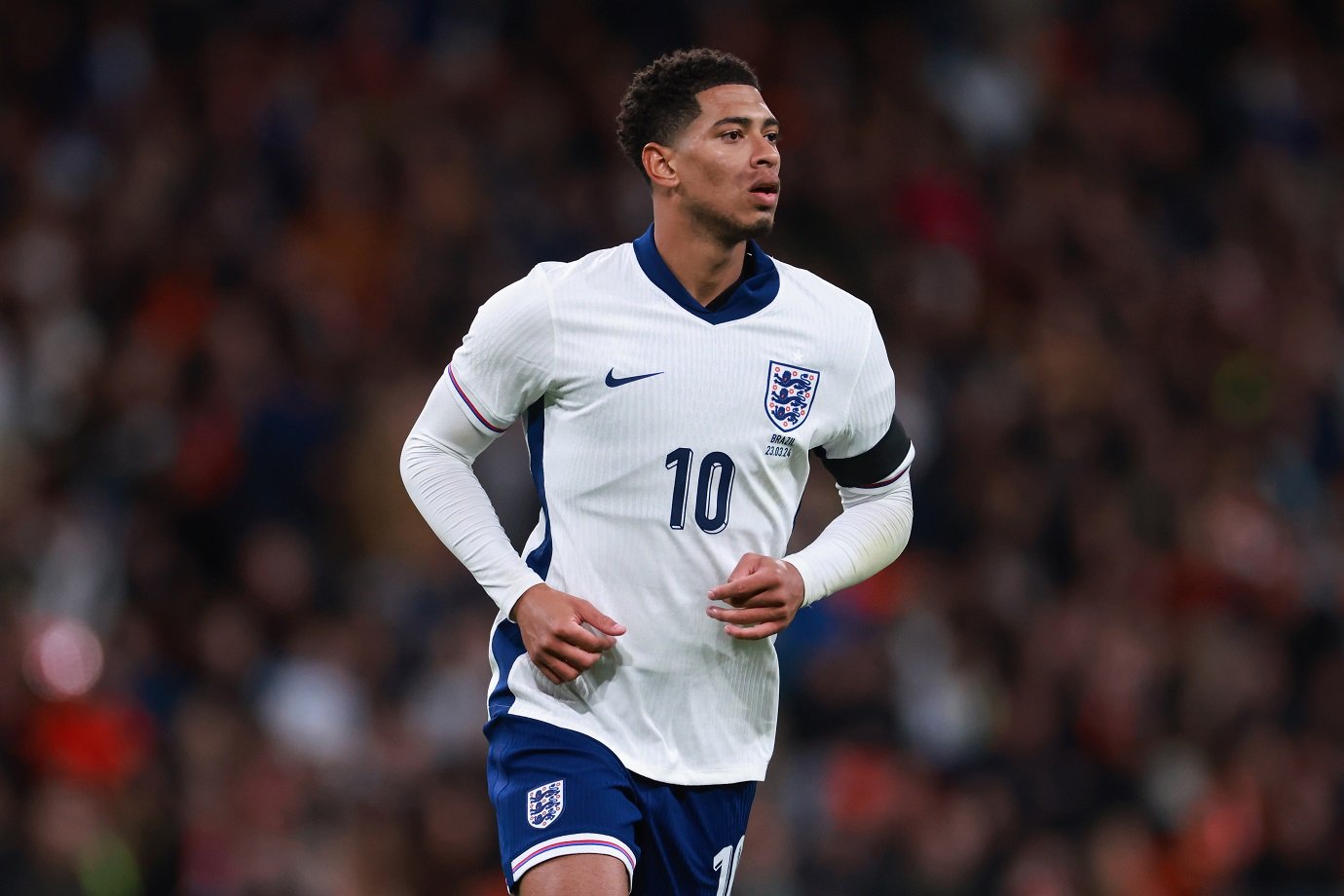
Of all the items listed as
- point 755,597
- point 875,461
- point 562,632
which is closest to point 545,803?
point 562,632

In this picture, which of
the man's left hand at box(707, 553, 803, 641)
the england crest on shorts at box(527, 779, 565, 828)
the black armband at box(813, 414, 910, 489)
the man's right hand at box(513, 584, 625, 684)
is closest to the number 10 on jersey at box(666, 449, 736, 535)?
the man's left hand at box(707, 553, 803, 641)

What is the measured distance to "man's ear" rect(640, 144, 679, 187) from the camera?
4.58 meters

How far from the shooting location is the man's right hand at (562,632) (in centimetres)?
418

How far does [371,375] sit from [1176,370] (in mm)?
5002

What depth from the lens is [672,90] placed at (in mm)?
4602

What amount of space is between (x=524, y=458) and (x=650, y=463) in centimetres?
575

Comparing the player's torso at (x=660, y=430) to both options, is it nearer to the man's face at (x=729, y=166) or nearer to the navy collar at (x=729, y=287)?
the navy collar at (x=729, y=287)

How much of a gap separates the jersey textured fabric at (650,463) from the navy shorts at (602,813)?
0.15ft

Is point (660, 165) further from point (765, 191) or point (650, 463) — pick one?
point (650, 463)

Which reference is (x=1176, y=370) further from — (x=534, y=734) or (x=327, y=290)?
(x=534, y=734)

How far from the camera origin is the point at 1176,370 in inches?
472

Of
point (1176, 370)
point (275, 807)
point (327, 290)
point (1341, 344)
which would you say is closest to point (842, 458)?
point (275, 807)

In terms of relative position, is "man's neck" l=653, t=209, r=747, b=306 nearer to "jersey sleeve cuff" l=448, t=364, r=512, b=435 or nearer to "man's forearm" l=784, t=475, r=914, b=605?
"jersey sleeve cuff" l=448, t=364, r=512, b=435

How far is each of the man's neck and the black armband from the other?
0.50m
